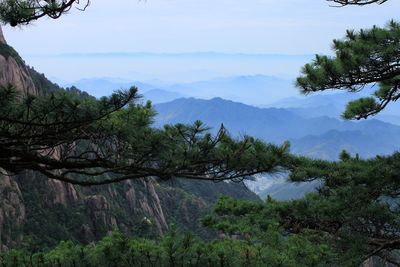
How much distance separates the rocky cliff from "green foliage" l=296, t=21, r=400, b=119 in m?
31.4

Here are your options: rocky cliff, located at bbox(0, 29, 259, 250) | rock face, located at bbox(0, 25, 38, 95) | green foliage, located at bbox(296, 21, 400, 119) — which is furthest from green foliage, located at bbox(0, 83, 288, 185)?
rock face, located at bbox(0, 25, 38, 95)

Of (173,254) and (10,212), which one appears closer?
(173,254)

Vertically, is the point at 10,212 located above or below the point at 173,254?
above

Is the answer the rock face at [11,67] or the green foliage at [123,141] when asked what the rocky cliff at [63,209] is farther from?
the green foliage at [123,141]

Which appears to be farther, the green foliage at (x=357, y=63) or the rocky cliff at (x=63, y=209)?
the rocky cliff at (x=63, y=209)

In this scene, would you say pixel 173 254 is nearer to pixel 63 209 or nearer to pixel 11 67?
pixel 63 209

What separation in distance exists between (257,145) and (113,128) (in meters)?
1.85

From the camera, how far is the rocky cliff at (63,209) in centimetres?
4816

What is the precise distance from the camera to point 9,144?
5.48 m

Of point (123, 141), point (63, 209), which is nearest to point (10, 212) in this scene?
point (63, 209)

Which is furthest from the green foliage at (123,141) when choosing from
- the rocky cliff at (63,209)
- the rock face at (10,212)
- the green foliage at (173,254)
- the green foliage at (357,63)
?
the rock face at (10,212)

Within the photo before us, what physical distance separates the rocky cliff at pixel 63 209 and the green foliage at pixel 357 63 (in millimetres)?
31437

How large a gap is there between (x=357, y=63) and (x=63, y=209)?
51827 millimetres

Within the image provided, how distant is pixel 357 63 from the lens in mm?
7699
